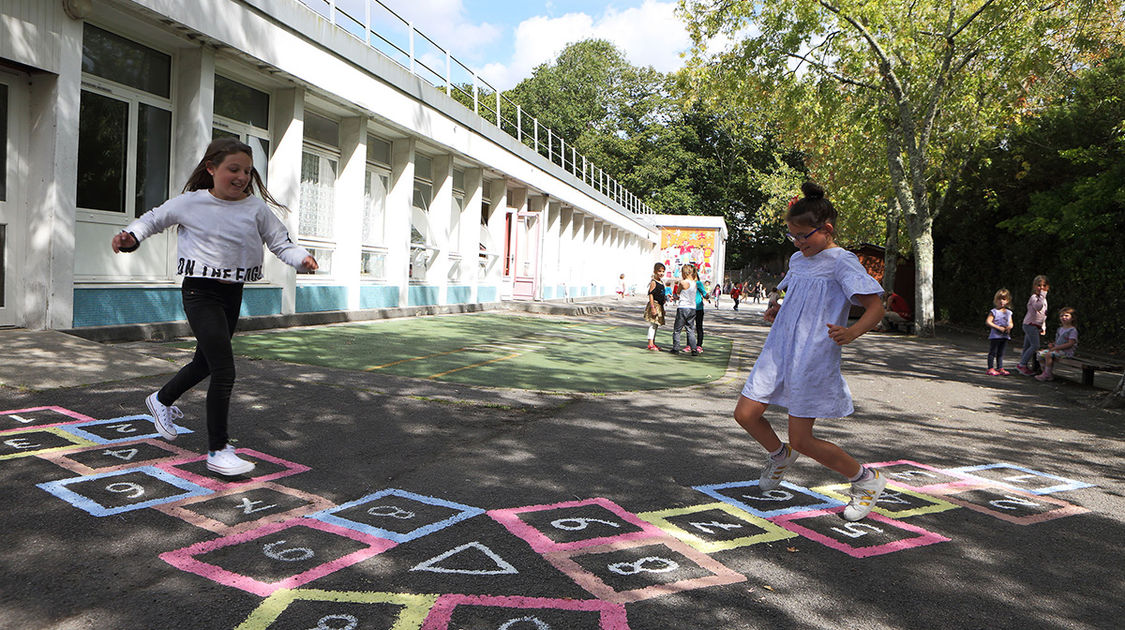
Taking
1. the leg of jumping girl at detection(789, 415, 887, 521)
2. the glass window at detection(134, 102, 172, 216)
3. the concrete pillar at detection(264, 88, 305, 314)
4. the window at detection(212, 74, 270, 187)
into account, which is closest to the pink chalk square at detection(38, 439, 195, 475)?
the leg of jumping girl at detection(789, 415, 887, 521)

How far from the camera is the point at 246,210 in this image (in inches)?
185

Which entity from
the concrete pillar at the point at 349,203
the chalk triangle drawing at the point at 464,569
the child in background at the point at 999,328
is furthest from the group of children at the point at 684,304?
the chalk triangle drawing at the point at 464,569

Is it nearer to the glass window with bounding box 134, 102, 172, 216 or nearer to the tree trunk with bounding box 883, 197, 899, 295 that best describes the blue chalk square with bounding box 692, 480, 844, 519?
the glass window with bounding box 134, 102, 172, 216

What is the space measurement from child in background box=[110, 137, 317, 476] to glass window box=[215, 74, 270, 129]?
895 cm

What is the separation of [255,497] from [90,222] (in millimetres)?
7451

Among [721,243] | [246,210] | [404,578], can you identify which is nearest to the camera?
[404,578]

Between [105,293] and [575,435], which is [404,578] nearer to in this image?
[575,435]

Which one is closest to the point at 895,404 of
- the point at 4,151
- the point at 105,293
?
the point at 105,293

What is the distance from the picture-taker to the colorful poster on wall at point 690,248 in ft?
172

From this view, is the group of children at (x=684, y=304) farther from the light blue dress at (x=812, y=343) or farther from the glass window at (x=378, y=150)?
the light blue dress at (x=812, y=343)

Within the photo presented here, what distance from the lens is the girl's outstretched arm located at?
13.7 feet

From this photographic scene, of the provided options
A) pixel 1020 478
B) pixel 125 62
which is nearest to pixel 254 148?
pixel 125 62

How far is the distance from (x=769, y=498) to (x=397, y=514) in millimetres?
2138

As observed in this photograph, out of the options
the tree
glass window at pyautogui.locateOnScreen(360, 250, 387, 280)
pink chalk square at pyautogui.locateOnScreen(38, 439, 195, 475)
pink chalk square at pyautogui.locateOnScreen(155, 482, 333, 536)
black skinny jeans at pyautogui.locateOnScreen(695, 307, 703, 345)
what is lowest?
pink chalk square at pyautogui.locateOnScreen(155, 482, 333, 536)
